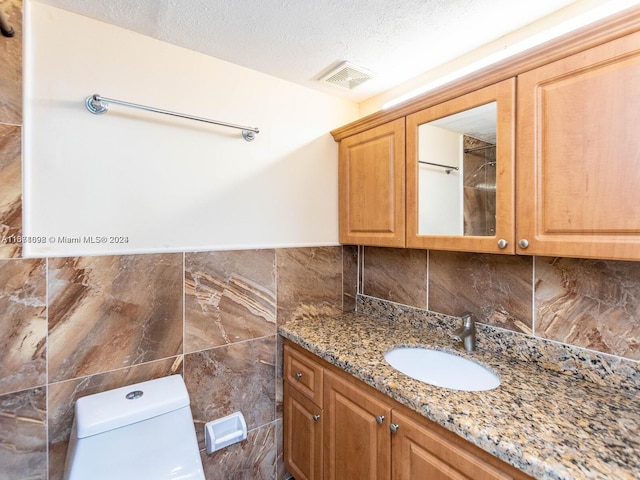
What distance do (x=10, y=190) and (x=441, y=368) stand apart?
6.17 feet

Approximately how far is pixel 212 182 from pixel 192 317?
2.17 ft

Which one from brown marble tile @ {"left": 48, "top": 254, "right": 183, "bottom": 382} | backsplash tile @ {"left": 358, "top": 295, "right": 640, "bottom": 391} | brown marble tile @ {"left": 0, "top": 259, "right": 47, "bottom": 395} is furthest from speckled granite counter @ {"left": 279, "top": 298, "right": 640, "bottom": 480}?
brown marble tile @ {"left": 0, "top": 259, "right": 47, "bottom": 395}

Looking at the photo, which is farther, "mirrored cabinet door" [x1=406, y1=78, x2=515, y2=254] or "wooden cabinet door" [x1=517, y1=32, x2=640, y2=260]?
A: "mirrored cabinet door" [x1=406, y1=78, x2=515, y2=254]

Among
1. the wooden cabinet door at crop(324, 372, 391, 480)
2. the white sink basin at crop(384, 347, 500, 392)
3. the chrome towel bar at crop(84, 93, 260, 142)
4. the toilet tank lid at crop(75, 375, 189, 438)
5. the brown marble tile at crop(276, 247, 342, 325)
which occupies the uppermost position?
the chrome towel bar at crop(84, 93, 260, 142)

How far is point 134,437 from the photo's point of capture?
1160mm

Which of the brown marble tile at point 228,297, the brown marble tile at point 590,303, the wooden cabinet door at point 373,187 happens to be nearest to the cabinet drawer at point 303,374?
the brown marble tile at point 228,297

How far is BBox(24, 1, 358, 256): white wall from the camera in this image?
4.03 ft

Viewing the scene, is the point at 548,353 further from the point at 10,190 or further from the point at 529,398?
the point at 10,190

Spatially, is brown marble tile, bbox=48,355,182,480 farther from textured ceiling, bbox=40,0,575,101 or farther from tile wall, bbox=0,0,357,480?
textured ceiling, bbox=40,0,575,101

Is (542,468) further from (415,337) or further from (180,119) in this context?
(180,119)

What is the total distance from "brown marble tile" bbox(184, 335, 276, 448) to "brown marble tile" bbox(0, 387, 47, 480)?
525mm

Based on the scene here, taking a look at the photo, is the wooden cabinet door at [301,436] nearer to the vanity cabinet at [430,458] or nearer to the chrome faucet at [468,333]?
the vanity cabinet at [430,458]

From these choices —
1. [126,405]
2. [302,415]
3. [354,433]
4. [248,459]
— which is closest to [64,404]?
[126,405]

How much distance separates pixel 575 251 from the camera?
1.01 m
